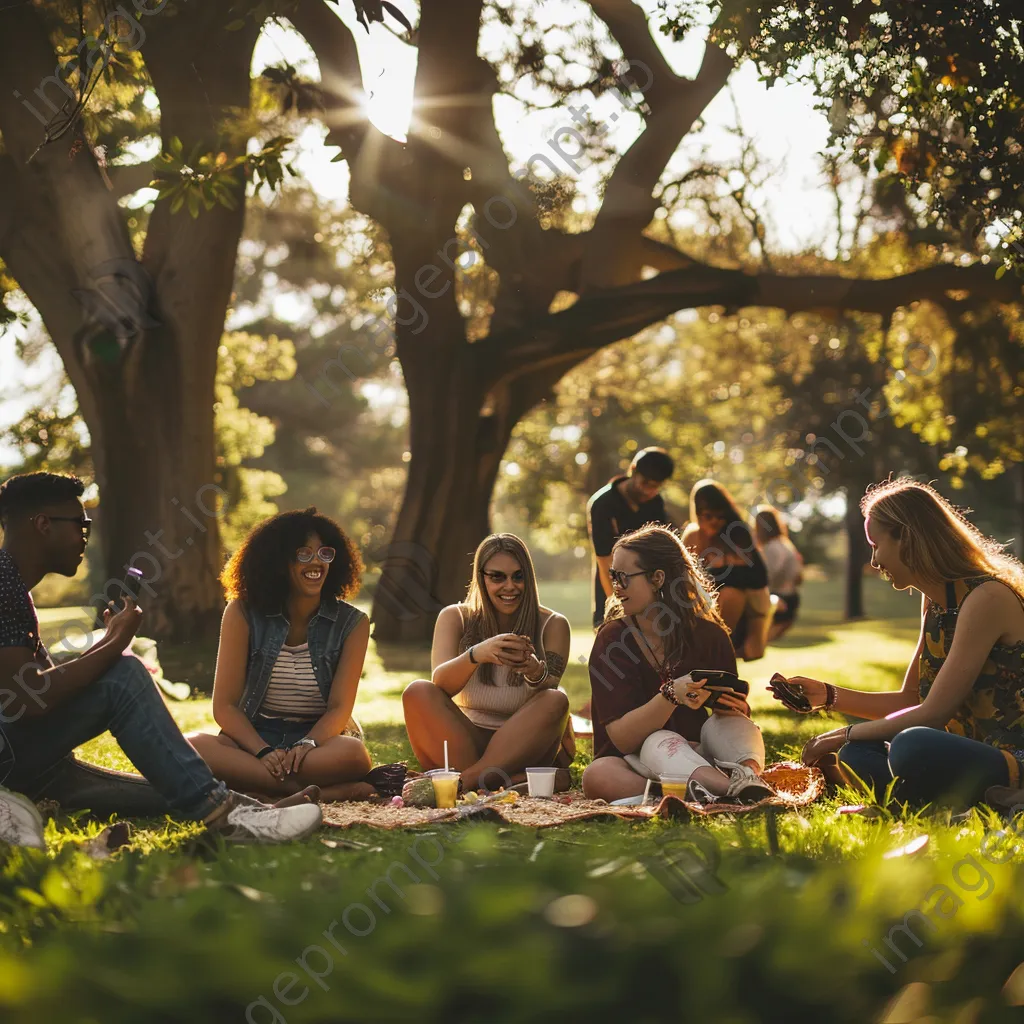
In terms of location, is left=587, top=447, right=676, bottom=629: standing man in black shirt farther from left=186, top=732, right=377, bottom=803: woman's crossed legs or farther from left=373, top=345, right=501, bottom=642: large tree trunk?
left=373, top=345, right=501, bottom=642: large tree trunk

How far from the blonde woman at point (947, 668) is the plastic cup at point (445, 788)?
5.18ft

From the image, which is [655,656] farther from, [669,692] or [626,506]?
[626,506]

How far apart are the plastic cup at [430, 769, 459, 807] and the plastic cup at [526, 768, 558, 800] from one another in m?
0.45

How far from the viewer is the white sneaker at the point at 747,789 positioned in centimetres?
530

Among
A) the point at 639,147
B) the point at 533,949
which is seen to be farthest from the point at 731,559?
the point at 533,949

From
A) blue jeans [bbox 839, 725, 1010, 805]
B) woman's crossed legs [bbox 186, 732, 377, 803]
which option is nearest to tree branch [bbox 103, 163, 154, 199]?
woman's crossed legs [bbox 186, 732, 377, 803]

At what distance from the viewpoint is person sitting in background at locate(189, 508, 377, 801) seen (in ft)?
18.7

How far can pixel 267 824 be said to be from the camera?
4.42 m

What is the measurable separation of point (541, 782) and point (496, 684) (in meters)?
0.66

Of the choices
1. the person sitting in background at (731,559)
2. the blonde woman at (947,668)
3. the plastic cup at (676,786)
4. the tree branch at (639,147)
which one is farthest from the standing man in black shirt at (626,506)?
the tree branch at (639,147)

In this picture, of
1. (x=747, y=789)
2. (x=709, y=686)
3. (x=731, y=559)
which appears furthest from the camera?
(x=731, y=559)

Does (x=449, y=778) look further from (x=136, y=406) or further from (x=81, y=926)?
(x=136, y=406)

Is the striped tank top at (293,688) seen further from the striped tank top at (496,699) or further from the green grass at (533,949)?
the green grass at (533,949)

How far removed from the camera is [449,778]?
5441 millimetres
